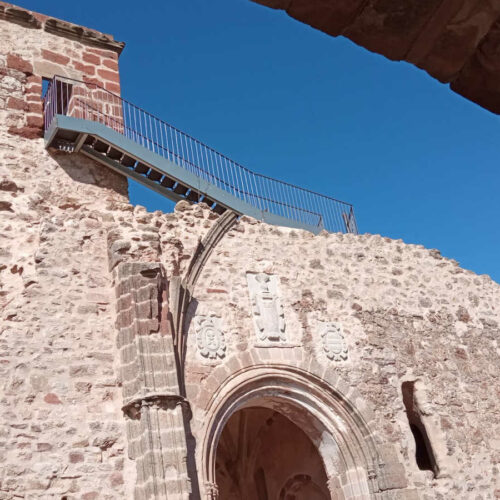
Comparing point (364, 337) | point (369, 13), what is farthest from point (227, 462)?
point (369, 13)

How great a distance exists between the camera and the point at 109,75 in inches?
389

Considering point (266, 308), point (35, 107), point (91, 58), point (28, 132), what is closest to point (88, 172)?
point (28, 132)

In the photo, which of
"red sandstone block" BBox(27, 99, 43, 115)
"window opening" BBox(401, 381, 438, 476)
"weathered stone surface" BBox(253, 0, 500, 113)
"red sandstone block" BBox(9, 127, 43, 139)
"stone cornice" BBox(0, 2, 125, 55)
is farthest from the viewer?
"window opening" BBox(401, 381, 438, 476)

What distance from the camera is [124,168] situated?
29.4ft

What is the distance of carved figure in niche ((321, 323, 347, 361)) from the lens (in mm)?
8875

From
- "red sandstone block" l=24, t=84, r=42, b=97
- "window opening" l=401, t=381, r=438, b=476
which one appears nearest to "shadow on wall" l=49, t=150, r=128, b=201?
"red sandstone block" l=24, t=84, r=42, b=97

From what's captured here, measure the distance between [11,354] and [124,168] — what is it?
3.11 metres

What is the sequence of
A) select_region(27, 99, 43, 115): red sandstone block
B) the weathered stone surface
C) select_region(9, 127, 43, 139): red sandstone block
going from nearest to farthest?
the weathered stone surface → select_region(9, 127, 43, 139): red sandstone block → select_region(27, 99, 43, 115): red sandstone block

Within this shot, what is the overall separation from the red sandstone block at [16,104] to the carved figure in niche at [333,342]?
489 cm

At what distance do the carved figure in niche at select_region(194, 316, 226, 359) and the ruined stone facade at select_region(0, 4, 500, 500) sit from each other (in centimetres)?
2

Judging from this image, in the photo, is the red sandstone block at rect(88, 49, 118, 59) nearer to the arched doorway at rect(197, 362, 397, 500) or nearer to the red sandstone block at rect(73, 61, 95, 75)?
the red sandstone block at rect(73, 61, 95, 75)

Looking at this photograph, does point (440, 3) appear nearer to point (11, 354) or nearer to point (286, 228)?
point (11, 354)

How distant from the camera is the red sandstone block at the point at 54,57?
9320mm

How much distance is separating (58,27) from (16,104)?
1.61 m
